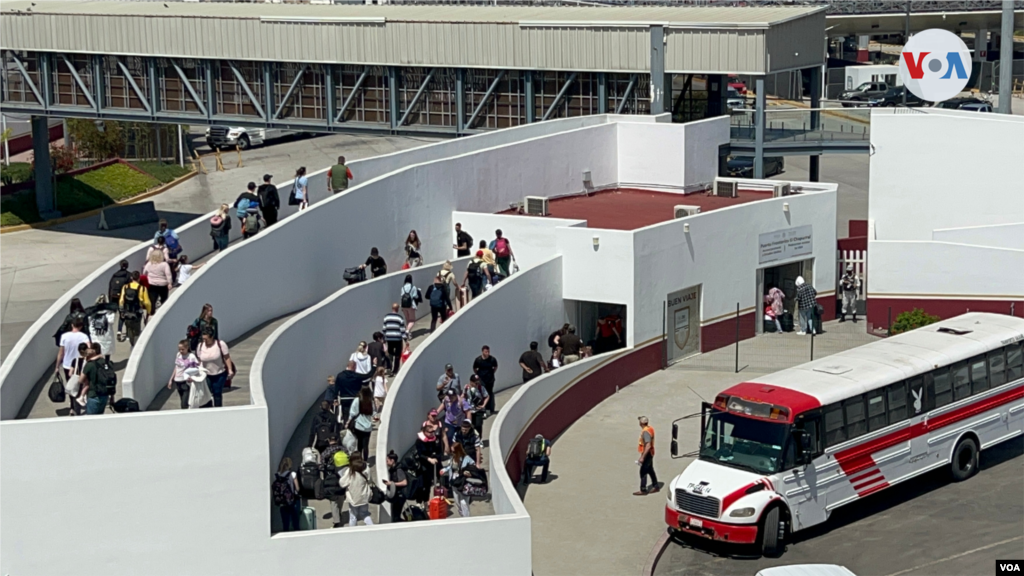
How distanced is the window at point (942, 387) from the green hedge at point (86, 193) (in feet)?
118

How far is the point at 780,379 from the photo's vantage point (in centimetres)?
2583

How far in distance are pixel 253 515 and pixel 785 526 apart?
864cm

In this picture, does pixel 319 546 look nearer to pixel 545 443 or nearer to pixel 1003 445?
pixel 545 443

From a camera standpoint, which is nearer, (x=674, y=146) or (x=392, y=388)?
(x=392, y=388)

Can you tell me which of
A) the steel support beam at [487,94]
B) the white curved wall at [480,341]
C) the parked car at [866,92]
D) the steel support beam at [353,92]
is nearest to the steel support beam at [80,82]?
the steel support beam at [353,92]

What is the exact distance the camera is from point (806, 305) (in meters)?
37.7

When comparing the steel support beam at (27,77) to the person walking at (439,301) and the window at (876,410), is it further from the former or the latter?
the window at (876,410)

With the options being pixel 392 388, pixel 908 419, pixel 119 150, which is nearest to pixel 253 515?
pixel 392 388

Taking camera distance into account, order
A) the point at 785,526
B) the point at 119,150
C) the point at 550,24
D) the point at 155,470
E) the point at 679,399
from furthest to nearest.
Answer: the point at 119,150, the point at 550,24, the point at 679,399, the point at 785,526, the point at 155,470

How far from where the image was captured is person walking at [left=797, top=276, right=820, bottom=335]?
124 feet

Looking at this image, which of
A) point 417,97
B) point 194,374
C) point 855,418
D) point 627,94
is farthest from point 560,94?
point 194,374

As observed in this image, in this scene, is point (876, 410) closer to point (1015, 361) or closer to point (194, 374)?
point (1015, 361)

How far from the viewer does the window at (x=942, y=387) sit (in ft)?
87.6

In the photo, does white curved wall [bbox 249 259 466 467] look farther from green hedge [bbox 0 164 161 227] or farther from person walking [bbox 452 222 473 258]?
green hedge [bbox 0 164 161 227]
